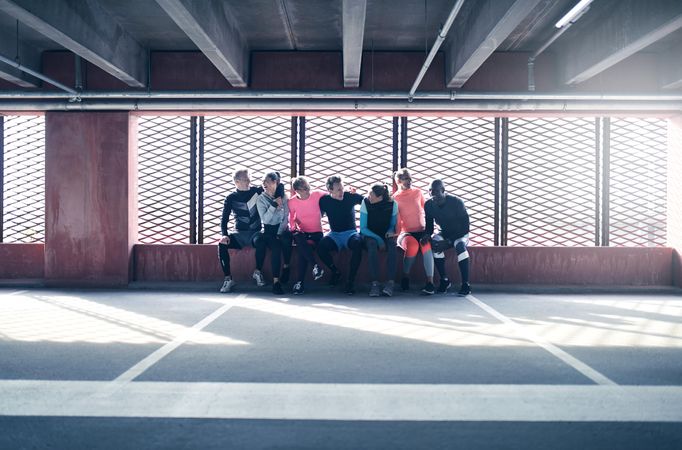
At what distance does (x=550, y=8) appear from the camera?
A: 562 centimetres

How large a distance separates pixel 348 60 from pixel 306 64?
140 cm

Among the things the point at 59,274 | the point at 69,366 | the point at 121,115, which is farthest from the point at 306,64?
the point at 69,366

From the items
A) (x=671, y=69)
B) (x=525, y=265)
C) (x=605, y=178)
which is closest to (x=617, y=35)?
(x=671, y=69)

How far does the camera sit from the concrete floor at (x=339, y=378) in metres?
2.25

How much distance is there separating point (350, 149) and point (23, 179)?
17.6 ft

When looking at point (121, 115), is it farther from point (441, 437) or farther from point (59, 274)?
point (441, 437)

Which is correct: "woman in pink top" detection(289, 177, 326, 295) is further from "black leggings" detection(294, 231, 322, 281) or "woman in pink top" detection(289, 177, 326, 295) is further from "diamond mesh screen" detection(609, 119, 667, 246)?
"diamond mesh screen" detection(609, 119, 667, 246)

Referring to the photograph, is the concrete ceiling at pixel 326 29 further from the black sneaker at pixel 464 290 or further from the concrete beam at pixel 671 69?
the black sneaker at pixel 464 290

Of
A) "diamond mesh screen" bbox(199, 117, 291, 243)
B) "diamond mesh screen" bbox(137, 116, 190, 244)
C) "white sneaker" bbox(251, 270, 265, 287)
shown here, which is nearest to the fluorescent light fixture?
"diamond mesh screen" bbox(199, 117, 291, 243)

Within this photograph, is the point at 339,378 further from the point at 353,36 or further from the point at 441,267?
the point at 441,267

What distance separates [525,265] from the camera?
7488 mm

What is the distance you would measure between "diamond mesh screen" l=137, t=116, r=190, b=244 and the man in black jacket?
4.03 metres

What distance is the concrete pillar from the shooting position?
726 centimetres

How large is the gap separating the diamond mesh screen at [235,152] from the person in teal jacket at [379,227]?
1.91 meters
